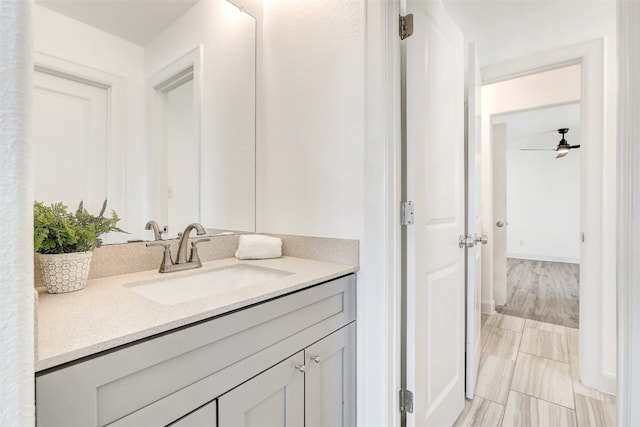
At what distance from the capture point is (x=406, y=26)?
1.20 meters

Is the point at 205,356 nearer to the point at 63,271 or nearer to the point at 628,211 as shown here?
the point at 63,271

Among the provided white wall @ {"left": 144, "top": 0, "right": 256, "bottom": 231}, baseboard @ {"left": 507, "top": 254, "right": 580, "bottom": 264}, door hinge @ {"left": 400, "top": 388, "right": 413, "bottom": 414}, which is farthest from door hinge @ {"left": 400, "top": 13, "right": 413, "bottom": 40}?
baseboard @ {"left": 507, "top": 254, "right": 580, "bottom": 264}

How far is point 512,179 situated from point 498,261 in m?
3.85

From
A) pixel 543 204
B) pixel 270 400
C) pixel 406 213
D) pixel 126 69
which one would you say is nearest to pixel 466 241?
pixel 406 213

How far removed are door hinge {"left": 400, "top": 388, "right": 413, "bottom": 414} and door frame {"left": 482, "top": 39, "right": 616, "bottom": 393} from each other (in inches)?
57.9

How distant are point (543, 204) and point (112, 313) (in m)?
7.46

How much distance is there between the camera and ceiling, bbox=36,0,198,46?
1.00 meters

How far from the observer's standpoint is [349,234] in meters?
1.24

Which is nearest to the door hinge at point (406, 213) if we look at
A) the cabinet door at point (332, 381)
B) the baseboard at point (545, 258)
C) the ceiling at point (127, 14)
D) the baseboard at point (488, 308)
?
the cabinet door at point (332, 381)

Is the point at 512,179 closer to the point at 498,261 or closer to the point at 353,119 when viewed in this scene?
the point at 498,261

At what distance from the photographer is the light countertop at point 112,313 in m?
0.54

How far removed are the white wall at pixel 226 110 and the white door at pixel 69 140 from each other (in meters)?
0.43

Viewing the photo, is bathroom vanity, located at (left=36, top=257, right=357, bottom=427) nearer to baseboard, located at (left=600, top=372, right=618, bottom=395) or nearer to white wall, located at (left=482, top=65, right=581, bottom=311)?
baseboard, located at (left=600, top=372, right=618, bottom=395)

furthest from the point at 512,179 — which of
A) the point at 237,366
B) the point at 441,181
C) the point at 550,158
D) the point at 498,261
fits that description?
the point at 237,366
